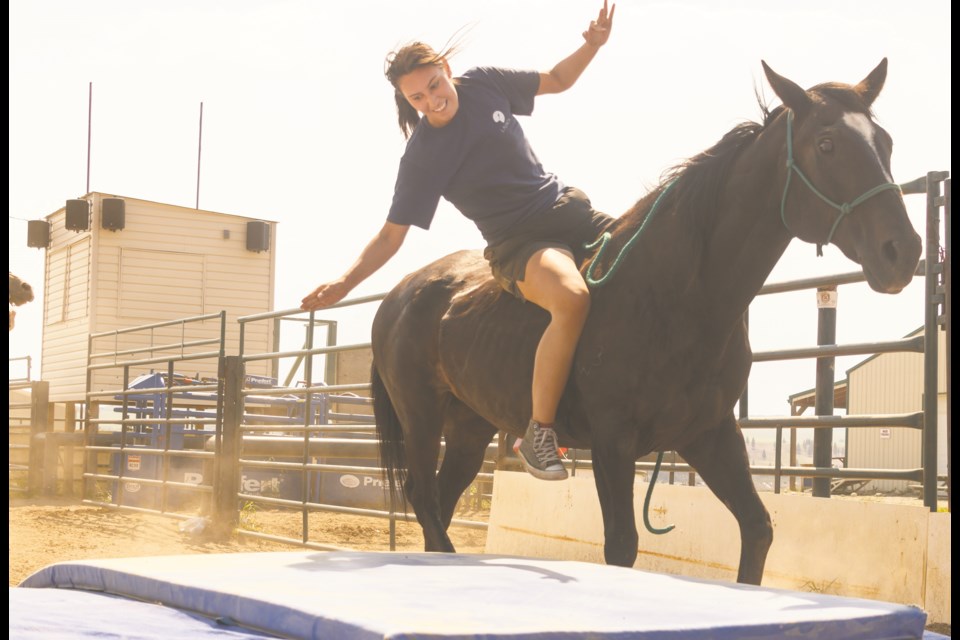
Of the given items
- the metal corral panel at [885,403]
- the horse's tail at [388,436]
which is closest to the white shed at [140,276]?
the horse's tail at [388,436]

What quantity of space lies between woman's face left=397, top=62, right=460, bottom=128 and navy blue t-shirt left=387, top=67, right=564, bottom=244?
5 centimetres

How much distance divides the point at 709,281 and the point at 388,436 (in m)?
1.91

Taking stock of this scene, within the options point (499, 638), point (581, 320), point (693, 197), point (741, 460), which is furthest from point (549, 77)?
point (499, 638)

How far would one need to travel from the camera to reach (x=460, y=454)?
177 inches

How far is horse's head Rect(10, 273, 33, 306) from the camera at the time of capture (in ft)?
20.2

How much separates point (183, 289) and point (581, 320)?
16336 millimetres

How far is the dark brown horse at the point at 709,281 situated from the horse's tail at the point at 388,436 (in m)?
1.05

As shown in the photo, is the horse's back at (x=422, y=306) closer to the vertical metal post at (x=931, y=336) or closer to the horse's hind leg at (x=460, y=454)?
the horse's hind leg at (x=460, y=454)

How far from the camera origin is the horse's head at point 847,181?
9.23 feet

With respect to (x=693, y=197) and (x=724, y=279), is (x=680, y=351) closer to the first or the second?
(x=724, y=279)

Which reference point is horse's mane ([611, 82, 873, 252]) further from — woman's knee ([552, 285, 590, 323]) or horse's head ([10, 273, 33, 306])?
horse's head ([10, 273, 33, 306])

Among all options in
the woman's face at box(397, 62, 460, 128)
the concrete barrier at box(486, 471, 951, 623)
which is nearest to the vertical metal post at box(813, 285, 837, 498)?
the concrete barrier at box(486, 471, 951, 623)

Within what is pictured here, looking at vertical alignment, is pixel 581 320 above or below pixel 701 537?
above

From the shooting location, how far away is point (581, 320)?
130 inches
